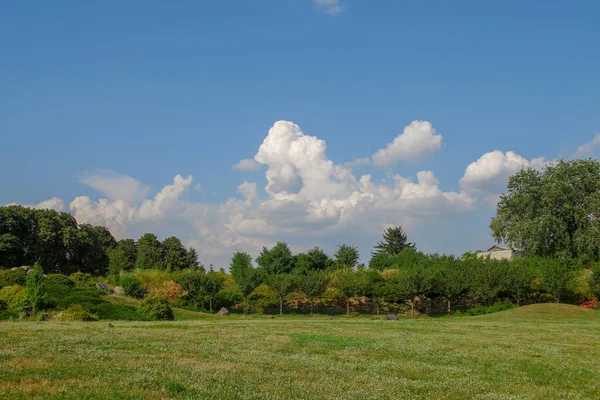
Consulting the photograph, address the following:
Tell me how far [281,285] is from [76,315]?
32.2 meters

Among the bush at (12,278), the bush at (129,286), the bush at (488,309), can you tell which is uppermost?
the bush at (12,278)

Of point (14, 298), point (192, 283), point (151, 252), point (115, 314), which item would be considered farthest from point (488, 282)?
point (151, 252)

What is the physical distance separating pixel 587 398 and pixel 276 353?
1028 centimetres

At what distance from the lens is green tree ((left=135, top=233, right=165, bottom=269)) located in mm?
100719

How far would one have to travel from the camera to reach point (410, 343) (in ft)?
77.5

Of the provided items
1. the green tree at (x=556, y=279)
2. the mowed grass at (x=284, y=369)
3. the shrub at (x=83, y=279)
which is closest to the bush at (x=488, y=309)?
the green tree at (x=556, y=279)

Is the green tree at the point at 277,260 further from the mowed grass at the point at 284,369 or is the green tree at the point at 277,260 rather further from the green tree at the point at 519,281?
the mowed grass at the point at 284,369

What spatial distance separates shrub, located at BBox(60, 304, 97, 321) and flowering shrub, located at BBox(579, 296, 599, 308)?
59.6 metres

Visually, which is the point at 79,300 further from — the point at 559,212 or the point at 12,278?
the point at 559,212

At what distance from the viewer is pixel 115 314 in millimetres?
40156

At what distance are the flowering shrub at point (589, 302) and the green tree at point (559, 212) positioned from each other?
1181 centimetres

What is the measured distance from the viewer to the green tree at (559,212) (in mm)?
77250

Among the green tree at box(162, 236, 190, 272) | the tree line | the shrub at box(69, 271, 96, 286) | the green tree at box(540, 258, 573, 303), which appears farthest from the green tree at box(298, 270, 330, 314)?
the green tree at box(162, 236, 190, 272)

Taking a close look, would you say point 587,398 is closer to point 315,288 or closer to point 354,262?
point 315,288
